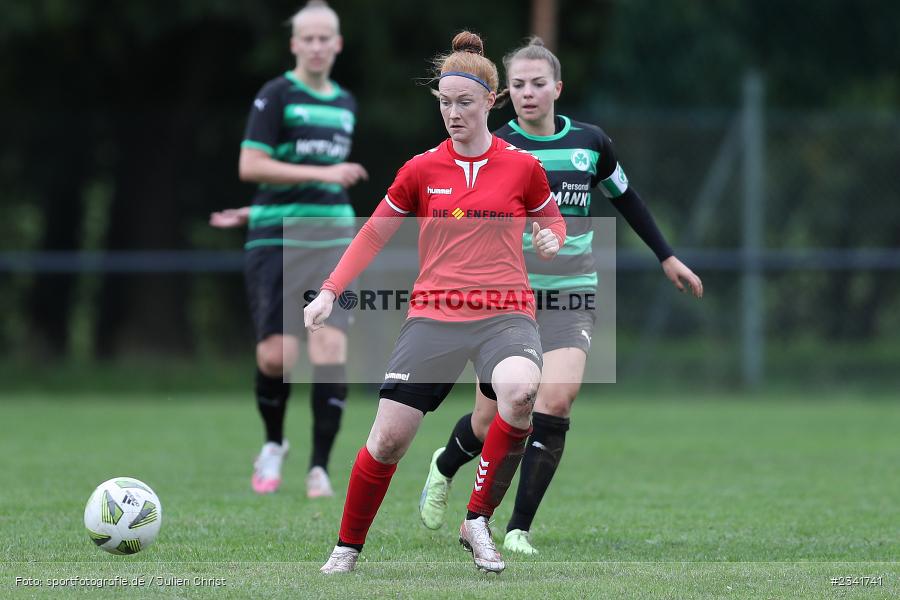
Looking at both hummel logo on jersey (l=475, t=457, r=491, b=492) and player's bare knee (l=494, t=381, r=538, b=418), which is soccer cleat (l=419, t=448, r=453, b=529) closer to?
hummel logo on jersey (l=475, t=457, r=491, b=492)

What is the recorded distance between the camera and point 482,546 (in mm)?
5152

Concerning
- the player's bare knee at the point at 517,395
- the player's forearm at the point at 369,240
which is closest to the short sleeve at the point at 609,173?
the player's forearm at the point at 369,240

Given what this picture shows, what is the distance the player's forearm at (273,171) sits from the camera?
25.3 feet

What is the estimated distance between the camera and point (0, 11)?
15.2 m

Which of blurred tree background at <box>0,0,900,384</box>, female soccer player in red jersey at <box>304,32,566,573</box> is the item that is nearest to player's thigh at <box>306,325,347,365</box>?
female soccer player in red jersey at <box>304,32,566,573</box>

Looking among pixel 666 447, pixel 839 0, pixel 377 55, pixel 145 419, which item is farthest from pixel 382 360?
pixel 839 0

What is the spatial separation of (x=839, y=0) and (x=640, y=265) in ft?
21.0

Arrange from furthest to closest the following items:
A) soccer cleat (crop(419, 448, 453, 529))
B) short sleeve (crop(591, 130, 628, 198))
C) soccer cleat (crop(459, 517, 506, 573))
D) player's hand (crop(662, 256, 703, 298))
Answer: short sleeve (crop(591, 130, 628, 198)) < player's hand (crop(662, 256, 703, 298)) < soccer cleat (crop(419, 448, 453, 529)) < soccer cleat (crop(459, 517, 506, 573))

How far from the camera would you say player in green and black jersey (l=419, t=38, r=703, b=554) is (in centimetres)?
605

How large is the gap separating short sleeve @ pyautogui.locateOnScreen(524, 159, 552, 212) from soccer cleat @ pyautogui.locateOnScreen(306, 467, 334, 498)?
2635mm

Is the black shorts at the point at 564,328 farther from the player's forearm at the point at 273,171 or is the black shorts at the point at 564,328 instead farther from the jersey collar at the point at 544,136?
the player's forearm at the point at 273,171

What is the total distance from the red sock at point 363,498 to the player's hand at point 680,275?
1.75 m

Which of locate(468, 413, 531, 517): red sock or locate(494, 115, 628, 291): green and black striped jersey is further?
locate(494, 115, 628, 291): green and black striped jersey

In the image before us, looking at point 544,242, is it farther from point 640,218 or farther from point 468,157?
point 640,218
